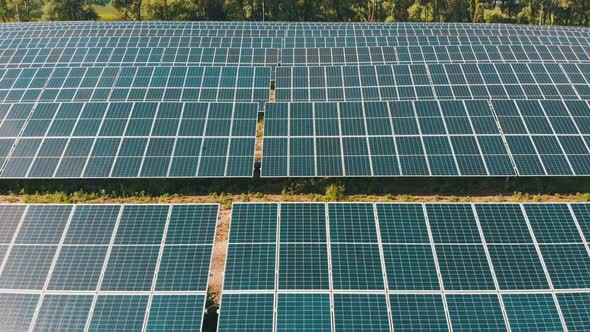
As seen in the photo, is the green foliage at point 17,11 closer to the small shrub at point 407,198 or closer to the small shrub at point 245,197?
the small shrub at point 245,197

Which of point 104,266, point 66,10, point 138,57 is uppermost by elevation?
point 104,266

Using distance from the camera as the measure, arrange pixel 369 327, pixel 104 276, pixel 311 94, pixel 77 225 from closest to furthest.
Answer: pixel 369 327 < pixel 104 276 < pixel 77 225 < pixel 311 94

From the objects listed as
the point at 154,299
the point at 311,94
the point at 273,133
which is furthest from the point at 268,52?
the point at 154,299

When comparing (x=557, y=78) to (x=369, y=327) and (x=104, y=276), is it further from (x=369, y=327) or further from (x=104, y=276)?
(x=104, y=276)

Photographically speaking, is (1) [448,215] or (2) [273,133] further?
(2) [273,133]

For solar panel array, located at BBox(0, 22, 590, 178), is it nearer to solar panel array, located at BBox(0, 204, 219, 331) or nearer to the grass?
the grass

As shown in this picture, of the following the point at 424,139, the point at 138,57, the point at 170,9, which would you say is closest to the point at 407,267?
the point at 424,139

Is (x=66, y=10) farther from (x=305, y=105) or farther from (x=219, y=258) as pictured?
(x=219, y=258)
